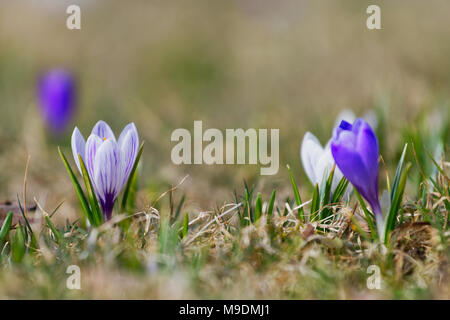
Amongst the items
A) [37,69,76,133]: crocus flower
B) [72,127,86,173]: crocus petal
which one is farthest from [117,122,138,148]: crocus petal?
[37,69,76,133]: crocus flower

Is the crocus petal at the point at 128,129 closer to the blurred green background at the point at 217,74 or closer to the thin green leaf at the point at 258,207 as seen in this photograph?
the thin green leaf at the point at 258,207

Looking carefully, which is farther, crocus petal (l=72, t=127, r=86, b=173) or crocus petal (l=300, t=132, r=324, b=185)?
crocus petal (l=300, t=132, r=324, b=185)

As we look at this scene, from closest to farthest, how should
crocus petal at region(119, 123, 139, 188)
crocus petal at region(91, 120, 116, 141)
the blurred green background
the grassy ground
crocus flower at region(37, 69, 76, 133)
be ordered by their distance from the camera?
the grassy ground, crocus petal at region(119, 123, 139, 188), crocus petal at region(91, 120, 116, 141), the blurred green background, crocus flower at region(37, 69, 76, 133)

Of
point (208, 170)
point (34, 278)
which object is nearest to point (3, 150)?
point (208, 170)

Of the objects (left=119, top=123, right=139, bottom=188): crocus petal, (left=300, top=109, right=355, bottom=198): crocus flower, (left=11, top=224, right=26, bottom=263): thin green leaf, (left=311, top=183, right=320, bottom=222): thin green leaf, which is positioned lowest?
(left=11, top=224, right=26, bottom=263): thin green leaf

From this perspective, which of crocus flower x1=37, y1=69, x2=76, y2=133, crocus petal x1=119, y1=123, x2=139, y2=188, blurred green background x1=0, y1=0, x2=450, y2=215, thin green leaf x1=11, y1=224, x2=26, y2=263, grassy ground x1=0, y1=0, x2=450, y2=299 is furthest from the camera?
crocus flower x1=37, y1=69, x2=76, y2=133

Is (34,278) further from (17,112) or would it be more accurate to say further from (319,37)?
(319,37)

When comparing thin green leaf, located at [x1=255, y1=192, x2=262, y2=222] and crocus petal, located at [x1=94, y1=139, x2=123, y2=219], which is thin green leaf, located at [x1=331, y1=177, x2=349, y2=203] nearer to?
thin green leaf, located at [x1=255, y1=192, x2=262, y2=222]
